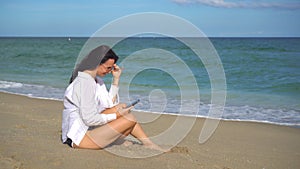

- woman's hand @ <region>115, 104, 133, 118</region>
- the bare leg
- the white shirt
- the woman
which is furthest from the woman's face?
the bare leg

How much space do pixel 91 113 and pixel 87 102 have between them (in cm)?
14

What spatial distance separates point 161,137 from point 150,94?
576cm

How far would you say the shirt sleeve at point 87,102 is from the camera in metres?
4.31

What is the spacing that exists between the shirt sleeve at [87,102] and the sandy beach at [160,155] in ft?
1.33

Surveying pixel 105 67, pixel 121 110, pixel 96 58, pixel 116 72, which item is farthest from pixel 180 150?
pixel 96 58

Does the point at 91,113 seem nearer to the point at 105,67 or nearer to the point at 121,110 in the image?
the point at 121,110

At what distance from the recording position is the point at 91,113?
4.37 m

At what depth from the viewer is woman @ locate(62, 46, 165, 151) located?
436 cm

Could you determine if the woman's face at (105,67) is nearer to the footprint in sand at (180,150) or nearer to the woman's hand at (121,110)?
the woman's hand at (121,110)

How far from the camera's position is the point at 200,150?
Result: 5457mm

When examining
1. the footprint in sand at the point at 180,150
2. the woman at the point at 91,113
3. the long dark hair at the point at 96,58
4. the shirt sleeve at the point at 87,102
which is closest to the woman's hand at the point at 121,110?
the woman at the point at 91,113

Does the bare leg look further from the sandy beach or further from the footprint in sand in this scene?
the footprint in sand

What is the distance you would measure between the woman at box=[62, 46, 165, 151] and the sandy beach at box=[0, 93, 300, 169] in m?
0.15

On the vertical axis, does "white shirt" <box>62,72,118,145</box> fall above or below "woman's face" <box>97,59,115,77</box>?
below
